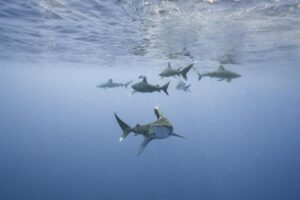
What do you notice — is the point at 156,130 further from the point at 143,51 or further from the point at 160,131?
the point at 143,51

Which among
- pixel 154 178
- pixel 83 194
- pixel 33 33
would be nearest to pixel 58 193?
pixel 83 194

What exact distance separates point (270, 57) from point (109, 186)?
85.2 ft

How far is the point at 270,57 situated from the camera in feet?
106

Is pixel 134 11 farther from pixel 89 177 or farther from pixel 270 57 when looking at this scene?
pixel 89 177

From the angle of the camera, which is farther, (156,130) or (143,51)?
(143,51)

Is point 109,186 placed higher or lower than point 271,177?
higher

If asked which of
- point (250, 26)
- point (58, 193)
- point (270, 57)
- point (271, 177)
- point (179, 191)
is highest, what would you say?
point (250, 26)

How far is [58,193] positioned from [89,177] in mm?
7973

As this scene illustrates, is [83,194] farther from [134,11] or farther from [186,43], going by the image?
[134,11]

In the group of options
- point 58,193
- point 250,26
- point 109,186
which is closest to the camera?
point 250,26

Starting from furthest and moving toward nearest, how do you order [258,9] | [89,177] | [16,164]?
[16,164] → [89,177] → [258,9]

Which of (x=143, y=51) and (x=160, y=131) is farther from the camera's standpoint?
(x=143, y=51)

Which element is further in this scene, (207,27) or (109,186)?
(109,186)

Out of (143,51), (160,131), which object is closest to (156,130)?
(160,131)
